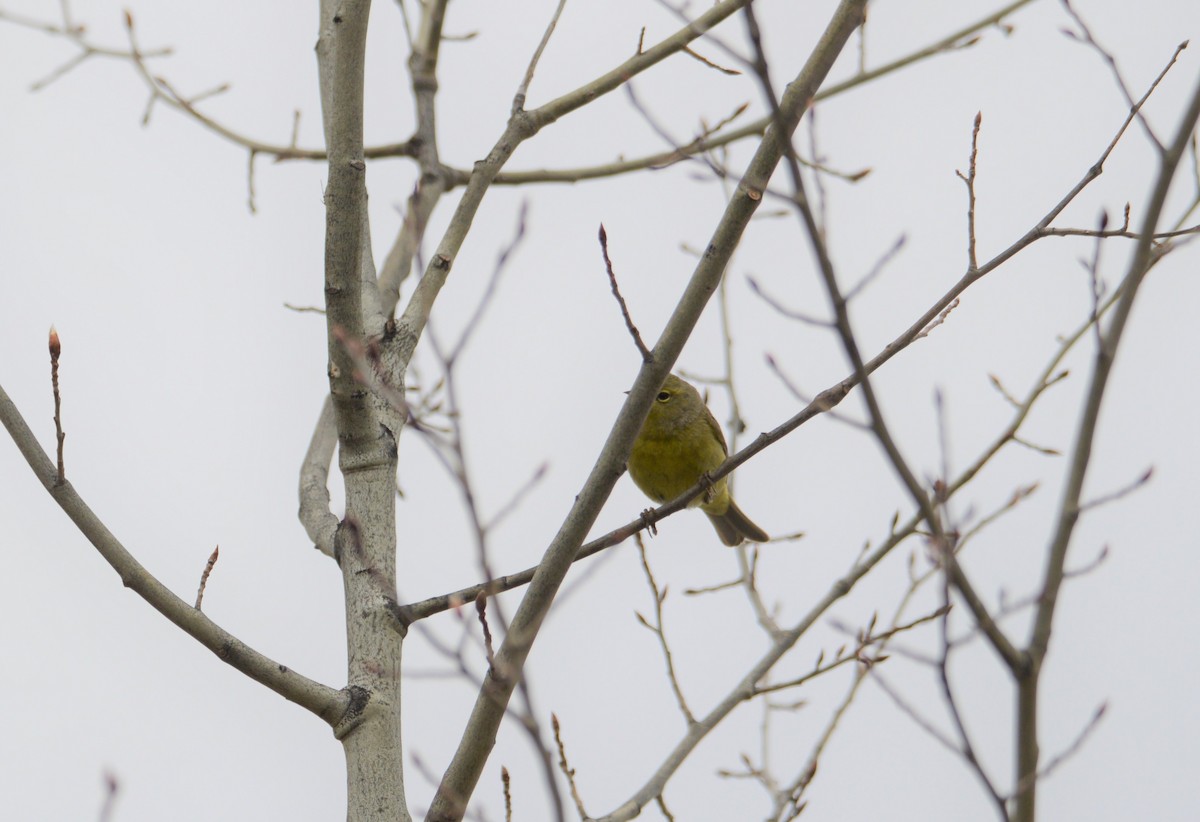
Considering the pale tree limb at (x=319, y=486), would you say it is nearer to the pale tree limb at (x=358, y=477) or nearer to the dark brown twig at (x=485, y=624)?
the pale tree limb at (x=358, y=477)

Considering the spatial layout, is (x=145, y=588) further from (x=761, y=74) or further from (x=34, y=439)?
(x=761, y=74)

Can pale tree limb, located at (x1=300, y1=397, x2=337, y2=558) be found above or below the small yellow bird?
below

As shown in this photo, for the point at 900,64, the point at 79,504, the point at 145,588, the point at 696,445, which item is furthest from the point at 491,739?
the point at 900,64

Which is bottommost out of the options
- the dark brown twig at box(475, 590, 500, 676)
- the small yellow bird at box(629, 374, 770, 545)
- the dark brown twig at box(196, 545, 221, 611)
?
the dark brown twig at box(475, 590, 500, 676)

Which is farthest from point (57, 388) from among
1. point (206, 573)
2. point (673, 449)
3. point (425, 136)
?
point (673, 449)

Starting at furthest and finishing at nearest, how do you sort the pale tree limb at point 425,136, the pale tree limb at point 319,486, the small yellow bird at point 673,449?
the small yellow bird at point 673,449 < the pale tree limb at point 425,136 < the pale tree limb at point 319,486

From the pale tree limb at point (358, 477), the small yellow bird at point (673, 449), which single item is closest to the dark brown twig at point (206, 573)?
the pale tree limb at point (358, 477)

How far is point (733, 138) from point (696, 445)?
159 cm

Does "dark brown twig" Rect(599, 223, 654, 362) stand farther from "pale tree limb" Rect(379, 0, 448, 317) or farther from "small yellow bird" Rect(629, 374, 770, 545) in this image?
"small yellow bird" Rect(629, 374, 770, 545)

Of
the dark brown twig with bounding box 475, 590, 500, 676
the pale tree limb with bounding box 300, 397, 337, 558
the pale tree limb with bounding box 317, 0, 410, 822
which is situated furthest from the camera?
the pale tree limb with bounding box 300, 397, 337, 558

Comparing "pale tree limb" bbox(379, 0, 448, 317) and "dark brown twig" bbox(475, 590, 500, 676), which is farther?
"pale tree limb" bbox(379, 0, 448, 317)

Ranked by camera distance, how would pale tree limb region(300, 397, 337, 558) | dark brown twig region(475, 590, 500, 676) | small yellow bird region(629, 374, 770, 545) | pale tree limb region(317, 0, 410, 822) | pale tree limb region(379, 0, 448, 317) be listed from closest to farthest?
dark brown twig region(475, 590, 500, 676), pale tree limb region(317, 0, 410, 822), pale tree limb region(300, 397, 337, 558), pale tree limb region(379, 0, 448, 317), small yellow bird region(629, 374, 770, 545)

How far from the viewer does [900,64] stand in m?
6.09

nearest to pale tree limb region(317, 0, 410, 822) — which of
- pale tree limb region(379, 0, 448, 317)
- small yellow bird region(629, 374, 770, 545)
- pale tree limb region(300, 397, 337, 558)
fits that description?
pale tree limb region(300, 397, 337, 558)
